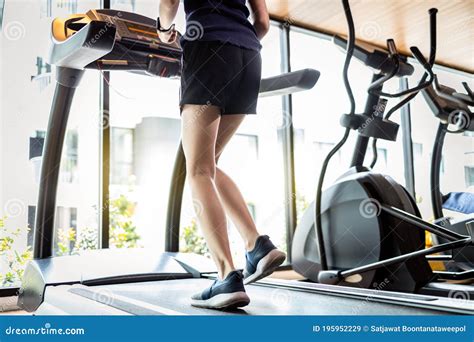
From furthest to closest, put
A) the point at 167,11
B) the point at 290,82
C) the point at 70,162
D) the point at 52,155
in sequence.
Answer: the point at 70,162 → the point at 52,155 → the point at 290,82 → the point at 167,11

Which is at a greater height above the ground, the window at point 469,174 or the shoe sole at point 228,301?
the window at point 469,174

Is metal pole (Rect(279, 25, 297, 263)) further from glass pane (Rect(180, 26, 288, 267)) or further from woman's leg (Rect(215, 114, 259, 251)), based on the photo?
woman's leg (Rect(215, 114, 259, 251))

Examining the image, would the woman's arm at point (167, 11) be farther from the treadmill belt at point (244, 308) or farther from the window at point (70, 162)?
the window at point (70, 162)

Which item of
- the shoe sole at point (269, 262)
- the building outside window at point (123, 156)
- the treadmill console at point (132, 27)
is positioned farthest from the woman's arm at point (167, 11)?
the building outside window at point (123, 156)

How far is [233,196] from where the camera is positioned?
6.06ft

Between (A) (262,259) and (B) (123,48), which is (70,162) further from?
(A) (262,259)

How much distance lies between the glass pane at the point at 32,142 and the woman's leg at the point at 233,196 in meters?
1.75

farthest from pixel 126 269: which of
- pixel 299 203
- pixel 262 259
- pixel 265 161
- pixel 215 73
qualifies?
pixel 299 203

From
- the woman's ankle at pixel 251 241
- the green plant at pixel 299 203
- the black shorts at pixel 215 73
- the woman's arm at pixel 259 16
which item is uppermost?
the woman's arm at pixel 259 16

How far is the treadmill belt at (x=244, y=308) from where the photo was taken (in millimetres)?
1680

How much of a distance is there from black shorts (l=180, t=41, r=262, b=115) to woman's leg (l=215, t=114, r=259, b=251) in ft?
0.27

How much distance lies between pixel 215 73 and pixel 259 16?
0.46 metres

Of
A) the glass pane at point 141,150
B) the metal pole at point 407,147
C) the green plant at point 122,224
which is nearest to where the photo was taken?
the green plant at point 122,224

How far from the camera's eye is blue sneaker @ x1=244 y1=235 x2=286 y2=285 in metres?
1.70
